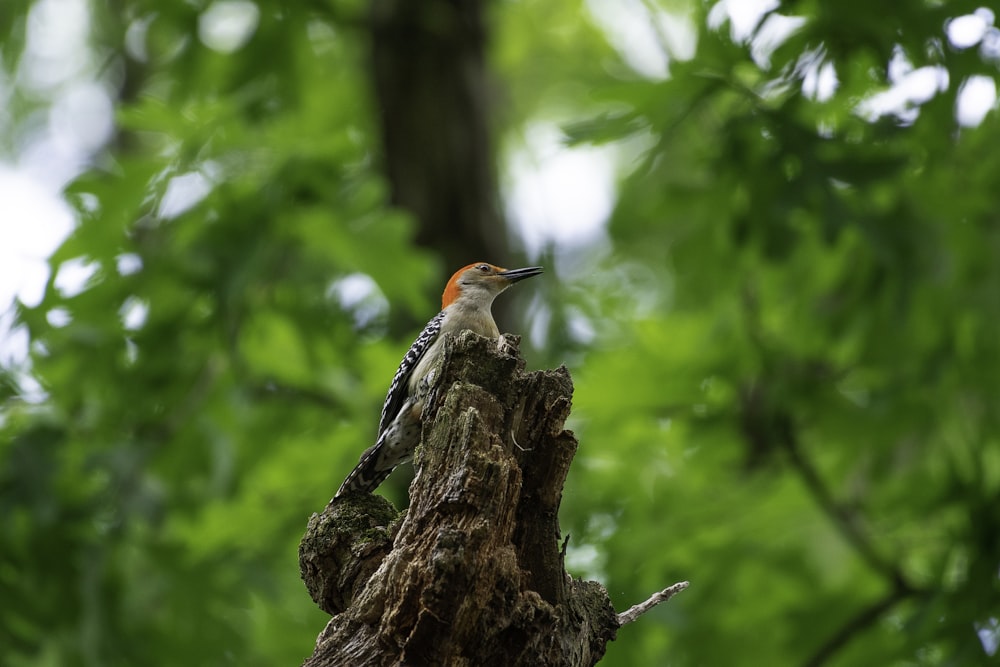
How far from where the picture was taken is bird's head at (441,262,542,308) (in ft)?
21.9

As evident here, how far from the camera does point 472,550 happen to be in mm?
3404

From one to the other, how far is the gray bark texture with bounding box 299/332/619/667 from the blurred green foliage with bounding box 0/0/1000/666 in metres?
2.49

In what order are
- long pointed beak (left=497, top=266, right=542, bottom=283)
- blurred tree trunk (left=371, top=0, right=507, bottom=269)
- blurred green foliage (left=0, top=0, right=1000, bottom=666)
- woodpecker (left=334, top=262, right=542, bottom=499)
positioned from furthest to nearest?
blurred tree trunk (left=371, top=0, right=507, bottom=269) → long pointed beak (left=497, top=266, right=542, bottom=283) → blurred green foliage (left=0, top=0, right=1000, bottom=666) → woodpecker (left=334, top=262, right=542, bottom=499)

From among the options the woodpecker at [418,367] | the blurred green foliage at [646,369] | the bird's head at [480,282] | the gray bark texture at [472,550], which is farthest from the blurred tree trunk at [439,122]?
the gray bark texture at [472,550]

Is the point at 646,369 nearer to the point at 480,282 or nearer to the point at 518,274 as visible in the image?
the point at 518,274

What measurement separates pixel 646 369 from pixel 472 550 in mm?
4291

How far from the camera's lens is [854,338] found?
773 centimetres

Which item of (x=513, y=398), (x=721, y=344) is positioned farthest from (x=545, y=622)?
(x=721, y=344)

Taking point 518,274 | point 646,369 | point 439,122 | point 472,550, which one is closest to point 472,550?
point 472,550

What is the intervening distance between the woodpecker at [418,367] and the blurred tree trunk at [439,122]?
168 centimetres

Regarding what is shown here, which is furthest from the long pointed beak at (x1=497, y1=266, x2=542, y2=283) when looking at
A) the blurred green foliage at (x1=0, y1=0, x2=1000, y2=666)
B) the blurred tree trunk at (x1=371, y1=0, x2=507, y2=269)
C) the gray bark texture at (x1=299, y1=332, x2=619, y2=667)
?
the gray bark texture at (x1=299, y1=332, x2=619, y2=667)

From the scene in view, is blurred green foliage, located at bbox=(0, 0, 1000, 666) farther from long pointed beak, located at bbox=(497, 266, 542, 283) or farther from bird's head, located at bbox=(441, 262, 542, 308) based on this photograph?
long pointed beak, located at bbox=(497, 266, 542, 283)

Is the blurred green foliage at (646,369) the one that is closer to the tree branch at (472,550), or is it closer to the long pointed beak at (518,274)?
the long pointed beak at (518,274)

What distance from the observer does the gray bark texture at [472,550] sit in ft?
11.2
